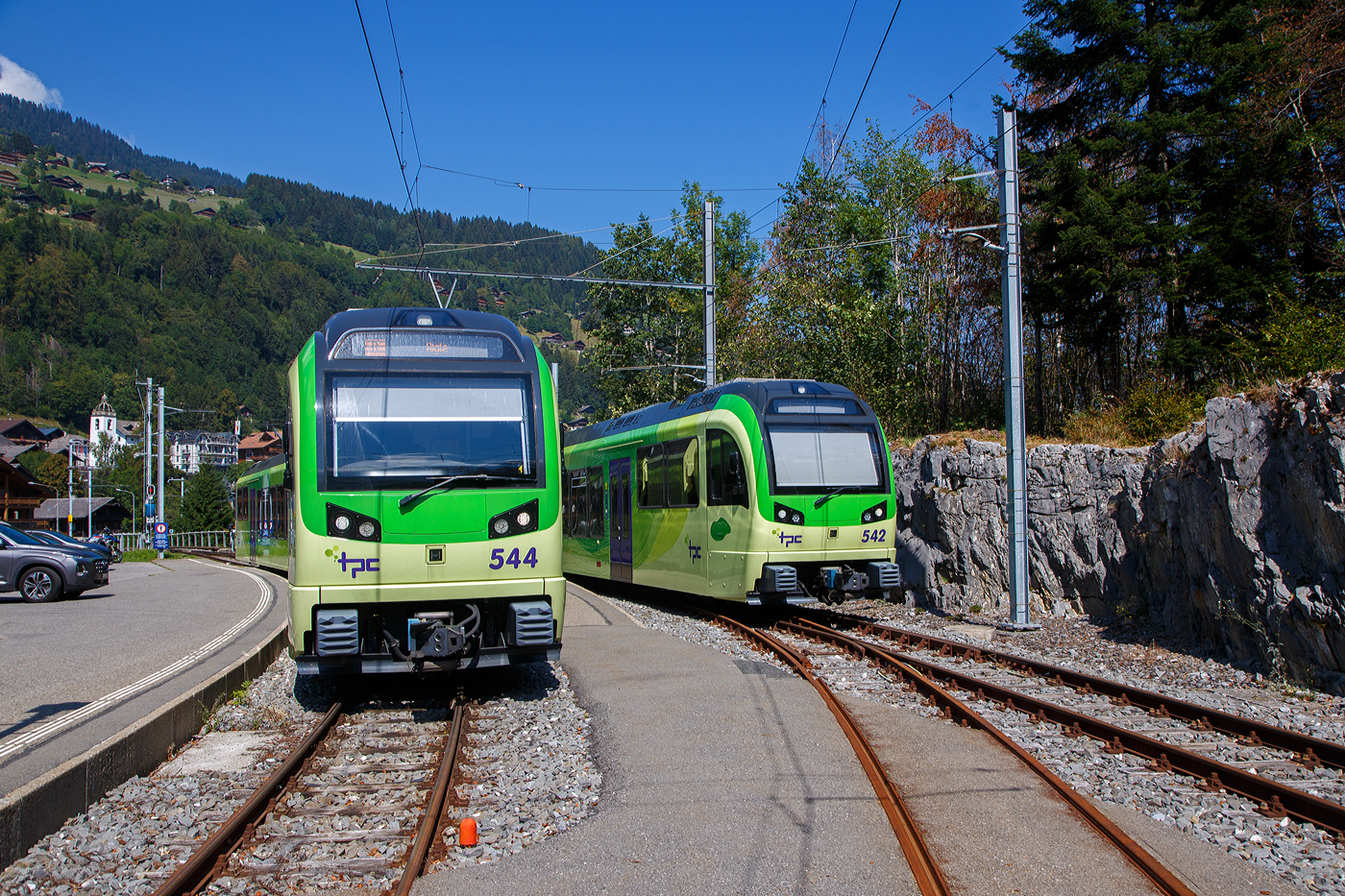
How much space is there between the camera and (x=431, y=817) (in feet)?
16.7

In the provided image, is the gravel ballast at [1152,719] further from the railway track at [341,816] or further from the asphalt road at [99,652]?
the asphalt road at [99,652]

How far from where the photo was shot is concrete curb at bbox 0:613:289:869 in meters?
4.67

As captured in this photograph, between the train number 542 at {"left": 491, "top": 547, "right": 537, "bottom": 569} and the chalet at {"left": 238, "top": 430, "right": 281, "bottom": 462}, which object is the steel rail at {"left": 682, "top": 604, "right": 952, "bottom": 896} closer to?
the train number 542 at {"left": 491, "top": 547, "right": 537, "bottom": 569}

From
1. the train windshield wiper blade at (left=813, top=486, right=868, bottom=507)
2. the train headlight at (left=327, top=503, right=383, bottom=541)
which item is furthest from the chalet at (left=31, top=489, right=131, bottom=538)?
the train headlight at (left=327, top=503, right=383, bottom=541)

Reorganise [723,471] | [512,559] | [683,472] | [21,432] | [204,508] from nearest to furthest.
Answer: [512,559] → [723,471] → [683,472] → [204,508] → [21,432]

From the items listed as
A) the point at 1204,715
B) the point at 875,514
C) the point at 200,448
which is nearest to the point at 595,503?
the point at 875,514

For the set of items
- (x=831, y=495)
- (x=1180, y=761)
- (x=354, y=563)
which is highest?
(x=831, y=495)

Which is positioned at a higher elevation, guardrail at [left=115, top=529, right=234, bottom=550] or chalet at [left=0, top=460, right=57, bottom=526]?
chalet at [left=0, top=460, right=57, bottom=526]

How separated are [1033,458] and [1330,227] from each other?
7472 mm

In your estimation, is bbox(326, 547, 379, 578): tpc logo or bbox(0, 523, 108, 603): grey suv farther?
bbox(0, 523, 108, 603): grey suv

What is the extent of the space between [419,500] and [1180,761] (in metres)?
5.81

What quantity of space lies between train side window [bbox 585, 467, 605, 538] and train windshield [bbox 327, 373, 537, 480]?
9930 mm

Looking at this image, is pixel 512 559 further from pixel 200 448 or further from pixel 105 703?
pixel 200 448

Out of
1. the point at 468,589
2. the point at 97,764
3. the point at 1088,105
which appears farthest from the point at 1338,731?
the point at 1088,105
